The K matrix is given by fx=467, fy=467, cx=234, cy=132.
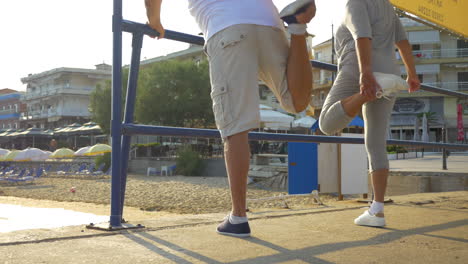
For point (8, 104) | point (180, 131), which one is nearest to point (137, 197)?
point (180, 131)

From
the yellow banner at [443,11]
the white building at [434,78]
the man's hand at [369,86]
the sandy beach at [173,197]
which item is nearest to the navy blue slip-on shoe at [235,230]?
the man's hand at [369,86]

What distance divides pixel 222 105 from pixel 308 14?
54cm

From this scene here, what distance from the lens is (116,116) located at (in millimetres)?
2273

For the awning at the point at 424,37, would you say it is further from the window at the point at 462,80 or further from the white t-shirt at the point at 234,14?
the white t-shirt at the point at 234,14

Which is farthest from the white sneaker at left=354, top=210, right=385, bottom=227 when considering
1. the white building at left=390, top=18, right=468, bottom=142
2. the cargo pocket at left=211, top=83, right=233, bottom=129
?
the white building at left=390, top=18, right=468, bottom=142

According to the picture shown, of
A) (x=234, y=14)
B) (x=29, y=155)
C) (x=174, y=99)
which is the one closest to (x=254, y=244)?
(x=234, y=14)

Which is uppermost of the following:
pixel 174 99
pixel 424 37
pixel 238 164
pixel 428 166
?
pixel 424 37

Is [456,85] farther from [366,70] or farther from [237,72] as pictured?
[237,72]

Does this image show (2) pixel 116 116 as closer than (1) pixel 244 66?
No

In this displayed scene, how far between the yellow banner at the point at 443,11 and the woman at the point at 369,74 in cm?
387

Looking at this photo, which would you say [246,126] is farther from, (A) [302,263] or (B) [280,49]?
(A) [302,263]

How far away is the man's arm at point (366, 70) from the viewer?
231 centimetres

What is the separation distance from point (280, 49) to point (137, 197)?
10714 millimetres

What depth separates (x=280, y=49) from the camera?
82.9 inches
